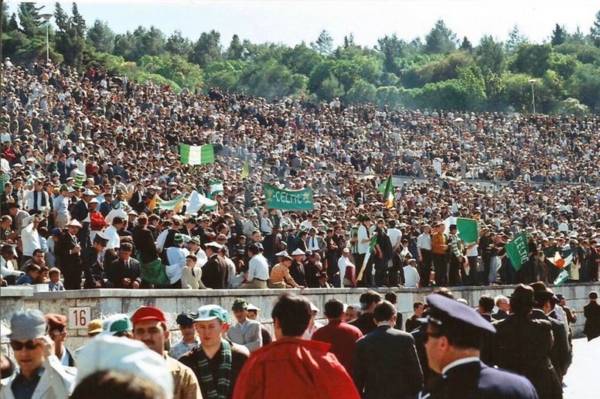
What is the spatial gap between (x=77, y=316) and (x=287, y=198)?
12075 mm

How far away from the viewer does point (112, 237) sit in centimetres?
1731

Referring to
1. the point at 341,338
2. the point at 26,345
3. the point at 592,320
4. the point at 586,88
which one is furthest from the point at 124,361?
the point at 586,88

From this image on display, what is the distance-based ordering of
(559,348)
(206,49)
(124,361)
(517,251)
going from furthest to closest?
1. (206,49)
2. (517,251)
3. (559,348)
4. (124,361)

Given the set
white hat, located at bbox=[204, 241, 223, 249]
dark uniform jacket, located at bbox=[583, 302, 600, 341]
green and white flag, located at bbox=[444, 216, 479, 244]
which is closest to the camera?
white hat, located at bbox=[204, 241, 223, 249]

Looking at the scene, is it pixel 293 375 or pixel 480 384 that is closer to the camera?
pixel 480 384

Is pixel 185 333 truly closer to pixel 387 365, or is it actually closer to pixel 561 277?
pixel 387 365

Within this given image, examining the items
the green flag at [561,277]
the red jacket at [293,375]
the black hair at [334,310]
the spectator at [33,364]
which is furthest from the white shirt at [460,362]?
the green flag at [561,277]

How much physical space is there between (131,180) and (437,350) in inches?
885

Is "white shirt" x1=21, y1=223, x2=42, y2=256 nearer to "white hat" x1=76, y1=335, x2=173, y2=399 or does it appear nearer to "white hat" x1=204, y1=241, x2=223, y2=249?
"white hat" x1=204, y1=241, x2=223, y2=249

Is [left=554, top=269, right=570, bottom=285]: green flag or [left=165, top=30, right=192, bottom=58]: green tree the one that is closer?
[left=554, top=269, right=570, bottom=285]: green flag

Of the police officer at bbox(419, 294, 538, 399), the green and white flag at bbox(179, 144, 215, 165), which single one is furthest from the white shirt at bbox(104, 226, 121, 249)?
the green and white flag at bbox(179, 144, 215, 165)

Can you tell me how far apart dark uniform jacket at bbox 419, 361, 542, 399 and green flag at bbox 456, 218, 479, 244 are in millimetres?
24691

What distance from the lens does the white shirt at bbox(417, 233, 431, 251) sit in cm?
2612

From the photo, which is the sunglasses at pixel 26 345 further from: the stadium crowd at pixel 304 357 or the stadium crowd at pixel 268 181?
the stadium crowd at pixel 268 181
